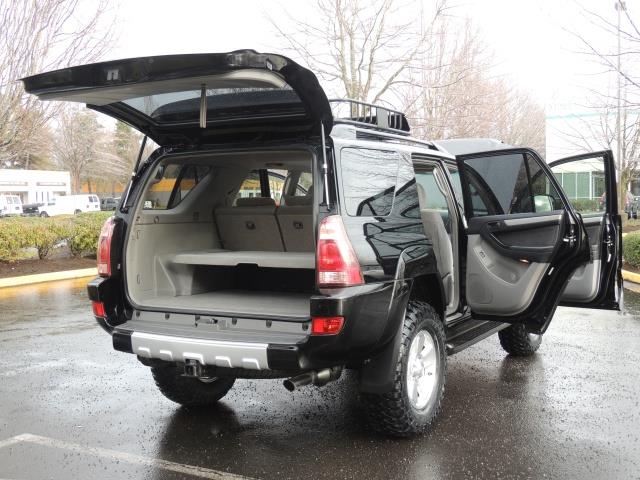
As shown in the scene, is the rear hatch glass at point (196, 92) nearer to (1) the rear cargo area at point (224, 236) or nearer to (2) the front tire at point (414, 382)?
(1) the rear cargo area at point (224, 236)

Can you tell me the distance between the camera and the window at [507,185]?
5070 millimetres

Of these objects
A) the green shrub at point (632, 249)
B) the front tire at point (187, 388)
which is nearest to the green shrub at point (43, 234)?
the front tire at point (187, 388)

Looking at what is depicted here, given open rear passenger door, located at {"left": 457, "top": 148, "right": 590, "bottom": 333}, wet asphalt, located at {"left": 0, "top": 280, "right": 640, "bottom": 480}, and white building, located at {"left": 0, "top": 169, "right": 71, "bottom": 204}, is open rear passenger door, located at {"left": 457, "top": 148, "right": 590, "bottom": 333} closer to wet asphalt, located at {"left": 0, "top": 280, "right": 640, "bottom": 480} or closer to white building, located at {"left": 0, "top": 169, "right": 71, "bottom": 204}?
wet asphalt, located at {"left": 0, "top": 280, "right": 640, "bottom": 480}

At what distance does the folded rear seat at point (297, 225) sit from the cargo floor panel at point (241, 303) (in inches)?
16.1

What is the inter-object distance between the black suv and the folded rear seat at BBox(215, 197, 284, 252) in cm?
1

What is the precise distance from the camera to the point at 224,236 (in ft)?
17.1

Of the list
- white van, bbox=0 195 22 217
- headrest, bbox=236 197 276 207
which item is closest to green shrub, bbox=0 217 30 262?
headrest, bbox=236 197 276 207

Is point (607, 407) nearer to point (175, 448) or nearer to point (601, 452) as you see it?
point (601, 452)

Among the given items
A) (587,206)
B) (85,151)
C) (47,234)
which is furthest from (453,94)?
(85,151)

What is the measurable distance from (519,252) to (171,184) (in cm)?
262

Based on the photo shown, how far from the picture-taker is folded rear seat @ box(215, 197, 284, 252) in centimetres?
503

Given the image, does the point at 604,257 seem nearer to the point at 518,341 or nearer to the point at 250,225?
the point at 518,341

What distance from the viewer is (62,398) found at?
4934 mm

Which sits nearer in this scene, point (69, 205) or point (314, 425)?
point (314, 425)
